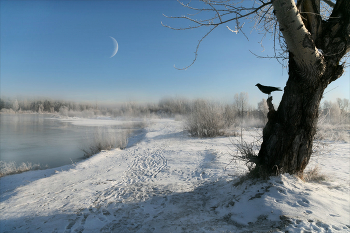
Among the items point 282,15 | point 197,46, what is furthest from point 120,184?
point 282,15

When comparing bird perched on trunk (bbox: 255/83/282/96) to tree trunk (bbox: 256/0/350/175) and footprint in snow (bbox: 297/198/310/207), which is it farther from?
footprint in snow (bbox: 297/198/310/207)

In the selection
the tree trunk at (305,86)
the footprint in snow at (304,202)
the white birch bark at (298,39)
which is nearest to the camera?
the white birch bark at (298,39)

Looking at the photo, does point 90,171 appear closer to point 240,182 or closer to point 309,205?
point 240,182

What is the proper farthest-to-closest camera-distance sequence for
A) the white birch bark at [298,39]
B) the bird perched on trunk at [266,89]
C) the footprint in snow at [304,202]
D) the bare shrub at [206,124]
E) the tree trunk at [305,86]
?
the bare shrub at [206,124]
the bird perched on trunk at [266,89]
the tree trunk at [305,86]
the footprint in snow at [304,202]
the white birch bark at [298,39]

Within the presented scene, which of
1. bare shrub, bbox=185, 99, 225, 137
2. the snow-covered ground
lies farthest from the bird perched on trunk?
bare shrub, bbox=185, 99, 225, 137

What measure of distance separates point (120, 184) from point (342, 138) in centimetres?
1388

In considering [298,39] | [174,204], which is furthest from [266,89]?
[174,204]

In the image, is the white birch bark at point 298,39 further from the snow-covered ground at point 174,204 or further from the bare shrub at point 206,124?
the bare shrub at point 206,124

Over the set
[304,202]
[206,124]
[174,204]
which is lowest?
[174,204]

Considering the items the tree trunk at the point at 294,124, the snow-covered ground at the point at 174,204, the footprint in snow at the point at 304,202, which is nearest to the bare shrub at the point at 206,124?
the snow-covered ground at the point at 174,204

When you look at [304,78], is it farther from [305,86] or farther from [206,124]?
[206,124]

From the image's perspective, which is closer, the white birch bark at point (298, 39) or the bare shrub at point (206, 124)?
the white birch bark at point (298, 39)

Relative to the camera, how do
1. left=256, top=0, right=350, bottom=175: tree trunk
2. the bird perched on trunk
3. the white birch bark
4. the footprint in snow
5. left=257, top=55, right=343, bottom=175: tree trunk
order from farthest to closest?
the bird perched on trunk, left=257, top=55, right=343, bottom=175: tree trunk, left=256, top=0, right=350, bottom=175: tree trunk, the footprint in snow, the white birch bark

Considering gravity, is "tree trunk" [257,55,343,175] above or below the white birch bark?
below
